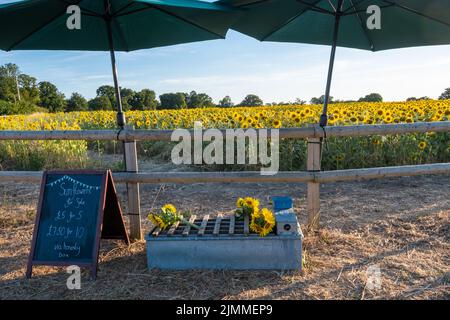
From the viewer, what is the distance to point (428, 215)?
4.16 meters

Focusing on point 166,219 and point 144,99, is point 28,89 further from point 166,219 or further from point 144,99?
point 166,219

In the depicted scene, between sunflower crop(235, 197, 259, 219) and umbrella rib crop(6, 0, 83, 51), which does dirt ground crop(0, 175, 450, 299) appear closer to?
sunflower crop(235, 197, 259, 219)

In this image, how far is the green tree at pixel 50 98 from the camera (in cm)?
5710

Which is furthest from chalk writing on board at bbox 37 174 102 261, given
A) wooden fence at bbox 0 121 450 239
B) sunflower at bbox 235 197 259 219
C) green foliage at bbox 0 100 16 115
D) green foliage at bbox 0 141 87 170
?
green foliage at bbox 0 100 16 115

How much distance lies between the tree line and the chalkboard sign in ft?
49.4

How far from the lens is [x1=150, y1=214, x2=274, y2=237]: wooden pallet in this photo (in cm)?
292

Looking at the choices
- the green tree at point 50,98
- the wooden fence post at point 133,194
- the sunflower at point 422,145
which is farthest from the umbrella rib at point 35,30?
the green tree at point 50,98

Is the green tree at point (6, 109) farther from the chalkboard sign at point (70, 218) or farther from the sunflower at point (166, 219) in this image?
the sunflower at point (166, 219)

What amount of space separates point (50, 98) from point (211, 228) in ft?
207

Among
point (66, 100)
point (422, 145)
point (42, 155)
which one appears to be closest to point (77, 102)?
point (66, 100)

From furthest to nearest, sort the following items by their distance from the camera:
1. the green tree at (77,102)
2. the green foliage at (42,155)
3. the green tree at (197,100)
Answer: the green tree at (77,102) < the green tree at (197,100) < the green foliage at (42,155)

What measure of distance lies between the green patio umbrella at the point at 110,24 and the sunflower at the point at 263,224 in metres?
1.53
